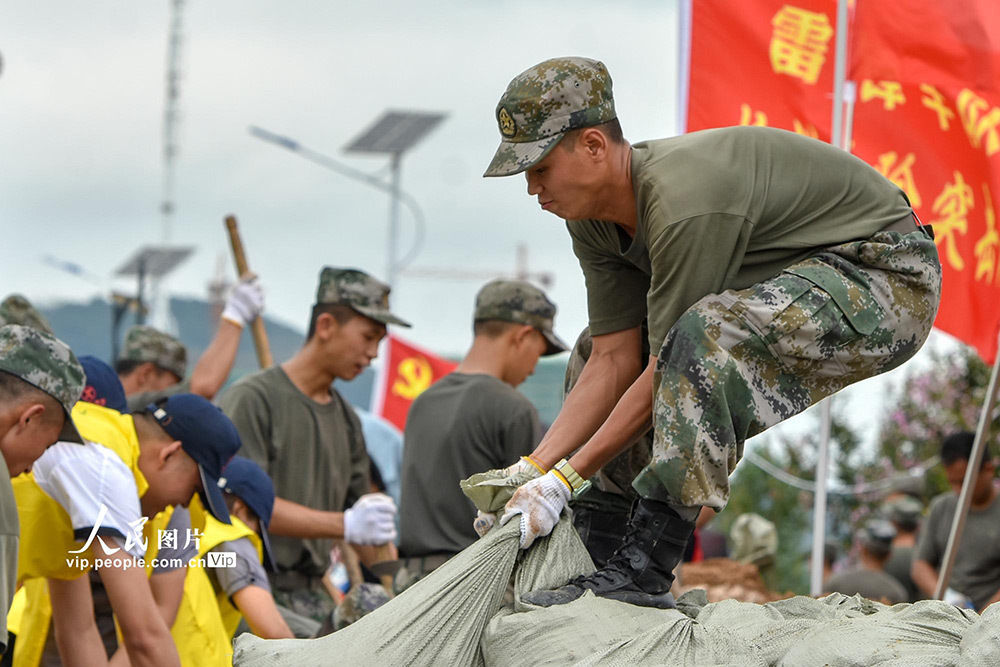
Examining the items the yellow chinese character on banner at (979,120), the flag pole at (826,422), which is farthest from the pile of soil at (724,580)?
the yellow chinese character on banner at (979,120)

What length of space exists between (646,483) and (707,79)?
14.6ft

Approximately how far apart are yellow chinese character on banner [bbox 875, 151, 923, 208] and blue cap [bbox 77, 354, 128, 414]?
3.76 m

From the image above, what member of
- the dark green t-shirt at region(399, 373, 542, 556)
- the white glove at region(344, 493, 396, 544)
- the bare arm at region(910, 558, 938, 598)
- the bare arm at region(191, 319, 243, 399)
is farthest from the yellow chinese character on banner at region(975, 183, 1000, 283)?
the bare arm at region(191, 319, 243, 399)

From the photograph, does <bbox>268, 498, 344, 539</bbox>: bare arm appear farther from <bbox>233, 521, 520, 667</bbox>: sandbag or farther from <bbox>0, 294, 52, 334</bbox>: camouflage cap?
<bbox>233, 521, 520, 667</bbox>: sandbag

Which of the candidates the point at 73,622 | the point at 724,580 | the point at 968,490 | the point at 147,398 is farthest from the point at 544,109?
the point at 724,580

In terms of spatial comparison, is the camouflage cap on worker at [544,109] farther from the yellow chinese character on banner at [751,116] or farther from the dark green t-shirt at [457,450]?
the yellow chinese character on banner at [751,116]

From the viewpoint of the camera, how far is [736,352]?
3.21 m

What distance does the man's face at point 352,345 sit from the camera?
601 centimetres

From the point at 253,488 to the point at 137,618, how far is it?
37.8 inches

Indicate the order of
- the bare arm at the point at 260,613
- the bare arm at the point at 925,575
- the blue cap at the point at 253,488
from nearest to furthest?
the bare arm at the point at 260,613 → the blue cap at the point at 253,488 → the bare arm at the point at 925,575

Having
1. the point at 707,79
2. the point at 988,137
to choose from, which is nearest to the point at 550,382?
the point at 707,79

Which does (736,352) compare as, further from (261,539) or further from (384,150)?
(384,150)

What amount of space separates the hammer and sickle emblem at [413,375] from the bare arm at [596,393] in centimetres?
685

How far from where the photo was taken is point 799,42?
7.32m
